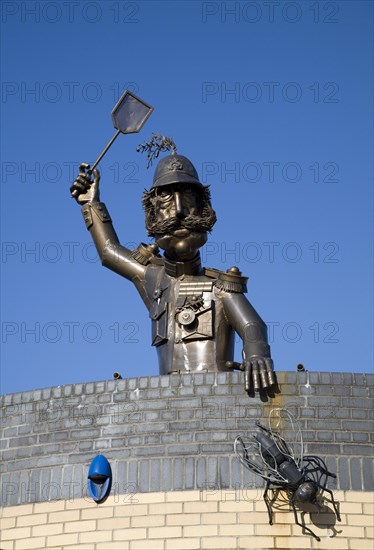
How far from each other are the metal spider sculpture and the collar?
2591 millimetres

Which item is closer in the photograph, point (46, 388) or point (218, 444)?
point (218, 444)

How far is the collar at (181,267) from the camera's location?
1253 cm

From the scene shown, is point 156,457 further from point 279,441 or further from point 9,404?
point 9,404

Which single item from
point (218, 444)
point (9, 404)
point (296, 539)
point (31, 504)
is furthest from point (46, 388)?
point (296, 539)

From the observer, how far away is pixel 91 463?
1054 centimetres

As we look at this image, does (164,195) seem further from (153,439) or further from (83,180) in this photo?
(153,439)

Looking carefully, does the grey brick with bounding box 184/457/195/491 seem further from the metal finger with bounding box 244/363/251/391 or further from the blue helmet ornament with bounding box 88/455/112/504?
the metal finger with bounding box 244/363/251/391

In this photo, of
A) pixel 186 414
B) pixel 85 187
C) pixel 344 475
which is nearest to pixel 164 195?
pixel 85 187

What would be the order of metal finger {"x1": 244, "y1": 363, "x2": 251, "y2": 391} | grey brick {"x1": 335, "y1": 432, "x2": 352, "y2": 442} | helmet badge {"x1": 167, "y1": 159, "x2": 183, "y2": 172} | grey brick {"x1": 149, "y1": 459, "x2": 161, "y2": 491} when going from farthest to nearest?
helmet badge {"x1": 167, "y1": 159, "x2": 183, "y2": 172}, metal finger {"x1": 244, "y1": 363, "x2": 251, "y2": 391}, grey brick {"x1": 335, "y1": 432, "x2": 352, "y2": 442}, grey brick {"x1": 149, "y1": 459, "x2": 161, "y2": 491}

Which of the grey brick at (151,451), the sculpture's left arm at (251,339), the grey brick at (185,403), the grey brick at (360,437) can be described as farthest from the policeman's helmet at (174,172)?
the grey brick at (360,437)

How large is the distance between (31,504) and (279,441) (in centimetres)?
246

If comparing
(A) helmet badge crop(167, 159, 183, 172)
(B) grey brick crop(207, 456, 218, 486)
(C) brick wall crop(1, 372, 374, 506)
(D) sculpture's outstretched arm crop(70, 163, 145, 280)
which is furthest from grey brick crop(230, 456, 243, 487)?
(A) helmet badge crop(167, 159, 183, 172)

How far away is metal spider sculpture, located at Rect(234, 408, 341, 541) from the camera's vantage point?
32.6 ft

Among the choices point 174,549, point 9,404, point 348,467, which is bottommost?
point 174,549
